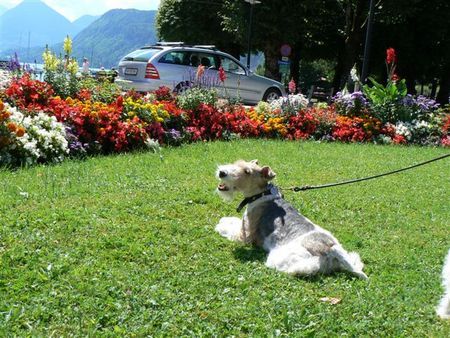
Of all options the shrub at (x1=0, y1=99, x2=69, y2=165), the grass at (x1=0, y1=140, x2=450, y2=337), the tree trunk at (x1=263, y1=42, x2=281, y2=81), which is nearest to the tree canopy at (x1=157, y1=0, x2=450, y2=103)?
the tree trunk at (x1=263, y1=42, x2=281, y2=81)

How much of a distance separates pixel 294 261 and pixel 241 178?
955mm

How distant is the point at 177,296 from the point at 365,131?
11.3 m

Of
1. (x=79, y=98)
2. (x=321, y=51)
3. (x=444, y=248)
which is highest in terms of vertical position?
(x=321, y=51)

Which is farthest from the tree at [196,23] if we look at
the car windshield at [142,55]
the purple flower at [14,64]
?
the purple flower at [14,64]

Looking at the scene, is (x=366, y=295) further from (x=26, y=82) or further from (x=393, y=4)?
(x=393, y=4)

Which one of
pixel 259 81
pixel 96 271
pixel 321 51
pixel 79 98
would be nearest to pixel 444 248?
pixel 96 271

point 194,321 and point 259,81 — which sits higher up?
point 259,81

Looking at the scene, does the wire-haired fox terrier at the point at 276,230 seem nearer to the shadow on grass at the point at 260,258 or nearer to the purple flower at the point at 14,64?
the shadow on grass at the point at 260,258

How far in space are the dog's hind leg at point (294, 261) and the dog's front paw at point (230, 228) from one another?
616 mm

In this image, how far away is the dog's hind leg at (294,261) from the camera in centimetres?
431

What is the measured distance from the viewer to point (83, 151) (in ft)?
28.6

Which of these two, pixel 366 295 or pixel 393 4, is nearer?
pixel 366 295

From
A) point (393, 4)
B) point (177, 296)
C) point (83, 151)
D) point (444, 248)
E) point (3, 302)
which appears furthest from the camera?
point (393, 4)

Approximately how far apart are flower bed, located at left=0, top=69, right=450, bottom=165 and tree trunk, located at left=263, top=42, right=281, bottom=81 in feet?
44.5
